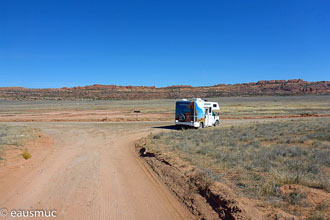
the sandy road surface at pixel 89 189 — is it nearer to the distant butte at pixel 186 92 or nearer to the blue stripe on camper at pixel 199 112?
the blue stripe on camper at pixel 199 112

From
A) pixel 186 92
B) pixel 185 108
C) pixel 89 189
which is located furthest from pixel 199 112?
pixel 186 92

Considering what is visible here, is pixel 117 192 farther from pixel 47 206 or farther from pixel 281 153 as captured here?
pixel 281 153

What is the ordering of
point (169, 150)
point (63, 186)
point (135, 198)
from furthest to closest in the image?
1. point (169, 150)
2. point (63, 186)
3. point (135, 198)

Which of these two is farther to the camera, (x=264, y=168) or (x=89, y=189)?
(x=264, y=168)

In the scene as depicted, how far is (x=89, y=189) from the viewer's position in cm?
706

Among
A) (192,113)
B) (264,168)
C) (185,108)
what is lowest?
(264,168)

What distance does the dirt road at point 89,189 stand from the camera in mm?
5711

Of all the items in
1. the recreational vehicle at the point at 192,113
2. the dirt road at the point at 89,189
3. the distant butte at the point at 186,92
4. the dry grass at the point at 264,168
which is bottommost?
the dirt road at the point at 89,189

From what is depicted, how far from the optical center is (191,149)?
11.8m

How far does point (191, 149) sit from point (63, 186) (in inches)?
247

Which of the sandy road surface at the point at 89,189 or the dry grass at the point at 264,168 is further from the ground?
the dry grass at the point at 264,168

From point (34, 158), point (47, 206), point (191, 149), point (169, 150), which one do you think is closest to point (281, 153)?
point (191, 149)

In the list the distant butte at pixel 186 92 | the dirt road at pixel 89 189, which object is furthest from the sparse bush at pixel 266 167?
the distant butte at pixel 186 92

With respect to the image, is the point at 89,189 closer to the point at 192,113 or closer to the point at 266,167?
the point at 266,167
